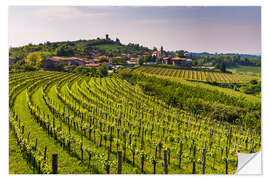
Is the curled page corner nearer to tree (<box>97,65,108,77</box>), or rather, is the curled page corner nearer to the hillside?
the hillside

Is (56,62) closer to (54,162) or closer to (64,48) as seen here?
(64,48)

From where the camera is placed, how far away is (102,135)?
29.0 feet

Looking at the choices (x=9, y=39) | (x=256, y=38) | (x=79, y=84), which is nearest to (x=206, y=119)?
(x=256, y=38)

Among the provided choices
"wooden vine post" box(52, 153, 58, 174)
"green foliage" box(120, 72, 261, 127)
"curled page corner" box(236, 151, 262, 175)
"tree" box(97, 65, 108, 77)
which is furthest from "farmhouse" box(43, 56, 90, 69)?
"curled page corner" box(236, 151, 262, 175)

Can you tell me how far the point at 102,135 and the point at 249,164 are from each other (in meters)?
6.13

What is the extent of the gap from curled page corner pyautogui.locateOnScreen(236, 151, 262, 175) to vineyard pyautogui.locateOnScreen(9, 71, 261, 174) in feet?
0.91

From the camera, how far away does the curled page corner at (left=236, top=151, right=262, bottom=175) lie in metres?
7.62

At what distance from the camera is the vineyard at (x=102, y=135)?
707 cm
